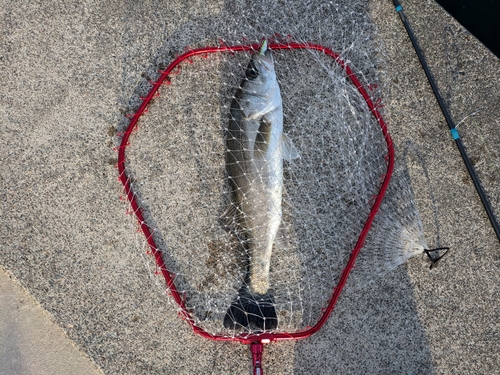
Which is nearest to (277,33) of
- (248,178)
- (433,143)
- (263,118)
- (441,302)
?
(263,118)

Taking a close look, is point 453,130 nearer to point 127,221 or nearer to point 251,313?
point 251,313

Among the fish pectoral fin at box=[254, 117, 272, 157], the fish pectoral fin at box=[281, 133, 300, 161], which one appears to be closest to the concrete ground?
the fish pectoral fin at box=[281, 133, 300, 161]

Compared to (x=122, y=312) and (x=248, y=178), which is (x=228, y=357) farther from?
(x=248, y=178)

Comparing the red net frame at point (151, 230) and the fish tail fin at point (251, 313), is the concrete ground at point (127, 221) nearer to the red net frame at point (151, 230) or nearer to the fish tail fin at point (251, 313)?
the red net frame at point (151, 230)

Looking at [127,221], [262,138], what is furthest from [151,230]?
[262,138]

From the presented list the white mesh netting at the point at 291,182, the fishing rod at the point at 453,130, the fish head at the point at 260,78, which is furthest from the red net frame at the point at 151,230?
the fishing rod at the point at 453,130

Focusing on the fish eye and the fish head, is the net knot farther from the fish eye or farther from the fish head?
the fish eye
